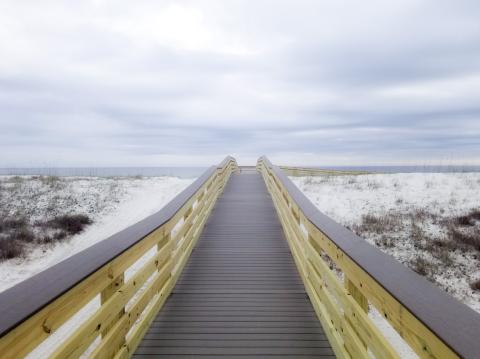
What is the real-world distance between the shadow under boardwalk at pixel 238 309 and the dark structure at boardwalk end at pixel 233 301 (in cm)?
1

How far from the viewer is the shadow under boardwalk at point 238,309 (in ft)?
11.1

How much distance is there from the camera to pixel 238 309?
4.21 m

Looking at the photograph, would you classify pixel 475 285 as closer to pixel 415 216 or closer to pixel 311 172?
pixel 415 216

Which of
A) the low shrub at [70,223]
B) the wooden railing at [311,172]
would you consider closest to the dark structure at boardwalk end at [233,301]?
the low shrub at [70,223]

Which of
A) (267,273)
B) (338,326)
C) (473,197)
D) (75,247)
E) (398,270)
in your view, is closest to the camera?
(398,270)

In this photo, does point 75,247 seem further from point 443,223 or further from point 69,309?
point 443,223

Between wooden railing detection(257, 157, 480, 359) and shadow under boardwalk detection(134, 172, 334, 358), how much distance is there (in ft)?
1.13

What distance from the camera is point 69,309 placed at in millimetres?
2080

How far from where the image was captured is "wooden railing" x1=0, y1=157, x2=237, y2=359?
169 cm

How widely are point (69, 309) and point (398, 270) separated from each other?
6.61 ft

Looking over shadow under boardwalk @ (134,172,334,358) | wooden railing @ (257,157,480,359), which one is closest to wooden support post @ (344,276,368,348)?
wooden railing @ (257,157,480,359)

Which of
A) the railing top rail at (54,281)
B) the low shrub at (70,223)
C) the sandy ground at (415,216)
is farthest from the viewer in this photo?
the low shrub at (70,223)

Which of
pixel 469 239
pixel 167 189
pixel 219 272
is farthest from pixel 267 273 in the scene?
pixel 167 189

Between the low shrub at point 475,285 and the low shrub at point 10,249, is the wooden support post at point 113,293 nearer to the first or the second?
the low shrub at point 475,285
